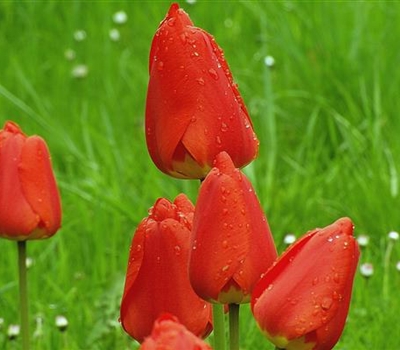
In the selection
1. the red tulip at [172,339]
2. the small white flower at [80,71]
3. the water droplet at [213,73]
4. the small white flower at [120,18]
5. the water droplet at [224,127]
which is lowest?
the small white flower at [80,71]

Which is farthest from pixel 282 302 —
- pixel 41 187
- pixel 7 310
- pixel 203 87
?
pixel 7 310

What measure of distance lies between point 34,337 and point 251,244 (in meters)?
1.33

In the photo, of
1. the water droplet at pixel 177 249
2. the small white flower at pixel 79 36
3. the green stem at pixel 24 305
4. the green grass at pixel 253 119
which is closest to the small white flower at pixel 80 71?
the green grass at pixel 253 119

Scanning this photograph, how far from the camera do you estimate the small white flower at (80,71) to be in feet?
13.3

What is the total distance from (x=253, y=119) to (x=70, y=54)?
759 millimetres

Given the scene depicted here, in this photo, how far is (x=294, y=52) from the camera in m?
3.66

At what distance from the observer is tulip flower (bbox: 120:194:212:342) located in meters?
1.23

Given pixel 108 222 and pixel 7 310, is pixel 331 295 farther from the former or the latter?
pixel 108 222

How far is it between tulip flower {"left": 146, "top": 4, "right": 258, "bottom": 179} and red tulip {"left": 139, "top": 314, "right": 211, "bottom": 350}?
0.42 m

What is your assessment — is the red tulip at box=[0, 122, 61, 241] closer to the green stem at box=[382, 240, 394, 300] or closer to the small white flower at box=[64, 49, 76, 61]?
the green stem at box=[382, 240, 394, 300]

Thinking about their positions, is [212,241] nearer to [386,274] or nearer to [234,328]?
[234,328]

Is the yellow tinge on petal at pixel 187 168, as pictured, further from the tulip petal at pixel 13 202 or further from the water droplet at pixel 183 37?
the tulip petal at pixel 13 202

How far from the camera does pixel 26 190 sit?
63.5 inches

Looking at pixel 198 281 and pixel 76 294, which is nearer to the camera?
pixel 198 281
